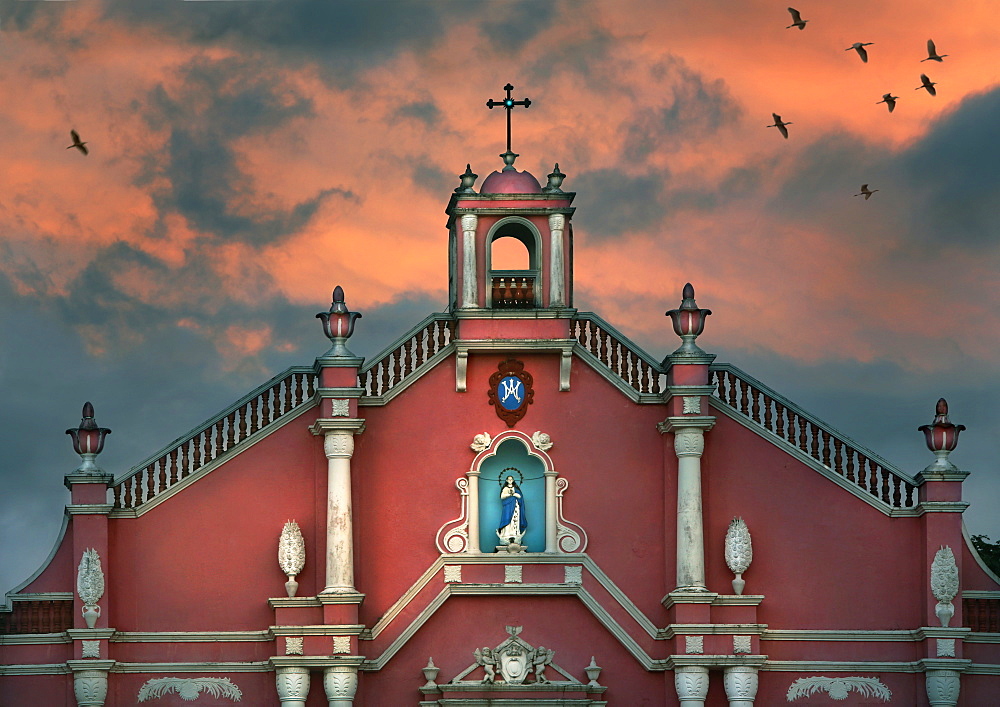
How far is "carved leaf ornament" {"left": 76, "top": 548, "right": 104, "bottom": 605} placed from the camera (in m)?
41.7

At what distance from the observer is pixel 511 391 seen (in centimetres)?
4347

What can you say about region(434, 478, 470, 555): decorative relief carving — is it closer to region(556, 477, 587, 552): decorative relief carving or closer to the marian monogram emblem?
region(556, 477, 587, 552): decorative relief carving

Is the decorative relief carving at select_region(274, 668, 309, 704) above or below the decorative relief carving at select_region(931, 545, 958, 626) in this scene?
below

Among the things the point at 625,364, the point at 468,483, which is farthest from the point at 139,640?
the point at 625,364

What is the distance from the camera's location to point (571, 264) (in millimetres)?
44094

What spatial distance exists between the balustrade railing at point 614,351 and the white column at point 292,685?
7485mm

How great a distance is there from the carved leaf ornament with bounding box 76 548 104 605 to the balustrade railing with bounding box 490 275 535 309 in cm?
818

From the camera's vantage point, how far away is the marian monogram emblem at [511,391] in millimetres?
43406

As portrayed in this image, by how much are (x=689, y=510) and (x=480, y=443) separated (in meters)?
3.77

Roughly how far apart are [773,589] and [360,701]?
23.9ft

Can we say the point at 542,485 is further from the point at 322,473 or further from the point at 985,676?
the point at 985,676

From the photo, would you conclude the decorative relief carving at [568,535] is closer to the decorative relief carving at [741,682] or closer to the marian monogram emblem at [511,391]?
the marian monogram emblem at [511,391]

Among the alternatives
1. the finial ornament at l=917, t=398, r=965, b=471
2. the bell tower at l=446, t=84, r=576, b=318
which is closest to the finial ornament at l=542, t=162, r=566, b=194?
the bell tower at l=446, t=84, r=576, b=318

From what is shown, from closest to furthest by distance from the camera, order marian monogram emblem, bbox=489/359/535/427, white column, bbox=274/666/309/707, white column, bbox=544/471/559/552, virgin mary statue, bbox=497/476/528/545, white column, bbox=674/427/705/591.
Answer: white column, bbox=274/666/309/707, white column, bbox=674/427/705/591, virgin mary statue, bbox=497/476/528/545, white column, bbox=544/471/559/552, marian monogram emblem, bbox=489/359/535/427
